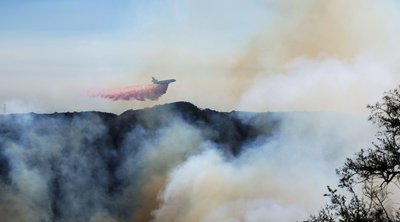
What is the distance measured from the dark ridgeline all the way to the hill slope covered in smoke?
112 millimetres

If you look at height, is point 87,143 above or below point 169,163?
above

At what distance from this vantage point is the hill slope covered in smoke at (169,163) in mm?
57250

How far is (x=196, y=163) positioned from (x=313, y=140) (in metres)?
12.9

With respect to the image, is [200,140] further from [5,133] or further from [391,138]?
[391,138]

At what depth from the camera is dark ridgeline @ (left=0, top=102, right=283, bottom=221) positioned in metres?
59.2

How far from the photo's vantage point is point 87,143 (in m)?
64.9

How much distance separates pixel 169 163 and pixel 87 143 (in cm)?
943

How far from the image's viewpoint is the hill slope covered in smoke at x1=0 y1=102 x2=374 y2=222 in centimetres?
5725

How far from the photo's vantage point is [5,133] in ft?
207

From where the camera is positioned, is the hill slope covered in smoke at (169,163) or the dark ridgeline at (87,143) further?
the dark ridgeline at (87,143)

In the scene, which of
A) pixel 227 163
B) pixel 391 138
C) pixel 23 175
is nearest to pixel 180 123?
pixel 227 163

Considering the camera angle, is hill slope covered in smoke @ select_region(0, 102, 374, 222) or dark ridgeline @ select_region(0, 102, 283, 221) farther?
dark ridgeline @ select_region(0, 102, 283, 221)

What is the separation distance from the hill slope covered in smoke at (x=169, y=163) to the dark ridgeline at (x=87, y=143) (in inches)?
4.4

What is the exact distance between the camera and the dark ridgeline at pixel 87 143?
5925 cm
